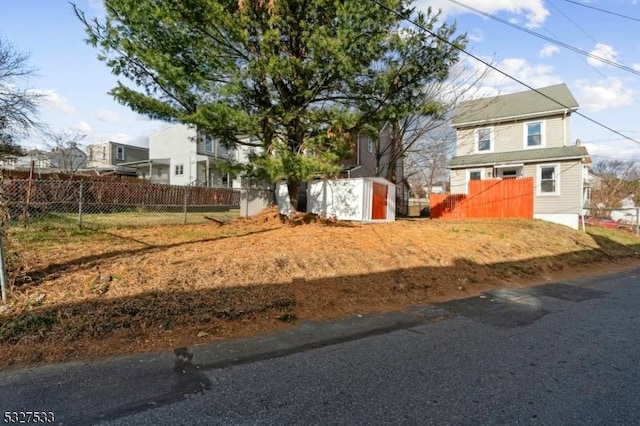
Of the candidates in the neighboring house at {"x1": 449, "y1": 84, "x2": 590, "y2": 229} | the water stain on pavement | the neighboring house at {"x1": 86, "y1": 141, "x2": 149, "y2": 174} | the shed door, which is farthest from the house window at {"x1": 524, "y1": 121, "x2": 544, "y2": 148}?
the neighboring house at {"x1": 86, "y1": 141, "x2": 149, "y2": 174}

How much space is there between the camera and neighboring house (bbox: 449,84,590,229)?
19188 millimetres

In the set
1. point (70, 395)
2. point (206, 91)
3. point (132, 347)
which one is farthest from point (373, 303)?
point (206, 91)

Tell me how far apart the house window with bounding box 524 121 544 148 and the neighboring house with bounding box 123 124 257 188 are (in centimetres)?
1822

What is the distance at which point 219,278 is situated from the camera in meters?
5.57

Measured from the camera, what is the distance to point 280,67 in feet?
26.4

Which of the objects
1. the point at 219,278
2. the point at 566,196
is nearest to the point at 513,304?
the point at 219,278

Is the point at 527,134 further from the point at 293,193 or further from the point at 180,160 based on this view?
the point at 180,160

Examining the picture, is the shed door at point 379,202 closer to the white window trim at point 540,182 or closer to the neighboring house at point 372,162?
the neighboring house at point 372,162

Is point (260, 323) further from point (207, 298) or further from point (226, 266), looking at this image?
point (226, 266)

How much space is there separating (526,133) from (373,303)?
19630 mm

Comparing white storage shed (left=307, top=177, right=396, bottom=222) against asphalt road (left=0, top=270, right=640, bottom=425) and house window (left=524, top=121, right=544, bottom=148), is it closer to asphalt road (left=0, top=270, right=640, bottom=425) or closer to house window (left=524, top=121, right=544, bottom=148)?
asphalt road (left=0, top=270, right=640, bottom=425)

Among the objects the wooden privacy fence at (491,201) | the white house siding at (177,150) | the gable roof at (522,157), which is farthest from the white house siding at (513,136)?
the white house siding at (177,150)

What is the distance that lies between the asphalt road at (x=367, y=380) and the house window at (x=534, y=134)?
732 inches

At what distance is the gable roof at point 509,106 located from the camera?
20.6 m
